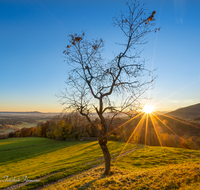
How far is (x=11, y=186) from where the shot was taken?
9.95 m

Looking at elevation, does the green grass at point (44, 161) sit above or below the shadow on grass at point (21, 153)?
above

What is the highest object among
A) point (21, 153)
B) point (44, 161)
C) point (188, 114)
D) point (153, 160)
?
point (153, 160)

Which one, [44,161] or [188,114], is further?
[188,114]

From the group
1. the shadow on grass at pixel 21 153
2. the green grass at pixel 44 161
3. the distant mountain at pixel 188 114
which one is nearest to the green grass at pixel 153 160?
the green grass at pixel 44 161

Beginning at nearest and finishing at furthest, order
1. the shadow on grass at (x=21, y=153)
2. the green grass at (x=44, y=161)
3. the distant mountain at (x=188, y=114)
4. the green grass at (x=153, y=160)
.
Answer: the green grass at (x=153, y=160) → the green grass at (x=44, y=161) → the shadow on grass at (x=21, y=153) → the distant mountain at (x=188, y=114)

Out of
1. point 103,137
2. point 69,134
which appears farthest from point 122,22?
point 69,134

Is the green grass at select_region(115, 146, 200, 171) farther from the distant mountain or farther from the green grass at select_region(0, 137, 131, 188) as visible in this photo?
the distant mountain

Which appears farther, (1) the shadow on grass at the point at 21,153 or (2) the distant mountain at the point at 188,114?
(2) the distant mountain at the point at 188,114

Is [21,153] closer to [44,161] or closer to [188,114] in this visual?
[44,161]

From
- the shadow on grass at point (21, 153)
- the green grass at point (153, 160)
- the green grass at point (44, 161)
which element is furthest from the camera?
the shadow on grass at point (21, 153)

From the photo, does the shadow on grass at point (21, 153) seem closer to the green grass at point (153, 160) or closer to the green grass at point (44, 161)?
the green grass at point (44, 161)

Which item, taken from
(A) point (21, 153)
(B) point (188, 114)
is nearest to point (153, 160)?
(A) point (21, 153)

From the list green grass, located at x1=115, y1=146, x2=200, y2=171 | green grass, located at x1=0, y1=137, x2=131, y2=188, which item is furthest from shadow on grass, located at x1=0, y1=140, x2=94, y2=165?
green grass, located at x1=115, y1=146, x2=200, y2=171

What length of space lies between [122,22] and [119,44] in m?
1.28
